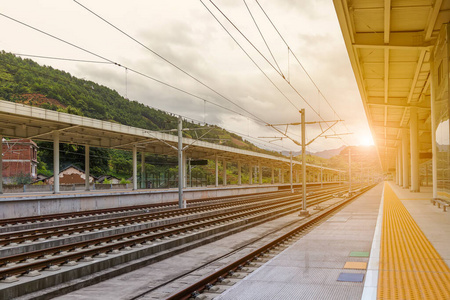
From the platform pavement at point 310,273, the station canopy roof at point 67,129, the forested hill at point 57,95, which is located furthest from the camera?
the forested hill at point 57,95

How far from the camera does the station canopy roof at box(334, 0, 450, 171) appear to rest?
57.3 ft

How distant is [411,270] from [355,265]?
1354 mm

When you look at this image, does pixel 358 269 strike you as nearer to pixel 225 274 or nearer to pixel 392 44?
pixel 225 274

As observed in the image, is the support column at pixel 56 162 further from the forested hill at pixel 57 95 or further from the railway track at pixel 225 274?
the forested hill at pixel 57 95

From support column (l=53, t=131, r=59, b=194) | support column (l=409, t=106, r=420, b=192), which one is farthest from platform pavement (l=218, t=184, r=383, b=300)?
support column (l=409, t=106, r=420, b=192)

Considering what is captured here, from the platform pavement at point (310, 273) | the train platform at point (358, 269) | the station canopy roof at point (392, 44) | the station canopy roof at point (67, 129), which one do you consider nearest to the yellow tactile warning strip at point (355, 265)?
the train platform at point (358, 269)

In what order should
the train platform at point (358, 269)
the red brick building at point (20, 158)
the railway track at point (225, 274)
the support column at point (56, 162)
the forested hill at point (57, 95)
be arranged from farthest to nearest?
the forested hill at point (57, 95) → the red brick building at point (20, 158) → the support column at point (56, 162) → the railway track at point (225, 274) → the train platform at point (358, 269)

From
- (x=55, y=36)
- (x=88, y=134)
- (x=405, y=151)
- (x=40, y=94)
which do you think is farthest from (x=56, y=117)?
(x=40, y=94)

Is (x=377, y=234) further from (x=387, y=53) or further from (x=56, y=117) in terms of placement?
(x=56, y=117)

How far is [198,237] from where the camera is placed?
15289 millimetres

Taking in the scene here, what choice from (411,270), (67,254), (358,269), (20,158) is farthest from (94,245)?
(20,158)

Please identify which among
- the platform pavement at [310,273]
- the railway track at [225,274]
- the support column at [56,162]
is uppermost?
the support column at [56,162]

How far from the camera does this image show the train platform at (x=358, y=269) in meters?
7.11

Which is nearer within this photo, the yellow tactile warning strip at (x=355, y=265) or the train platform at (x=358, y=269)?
the train platform at (x=358, y=269)
